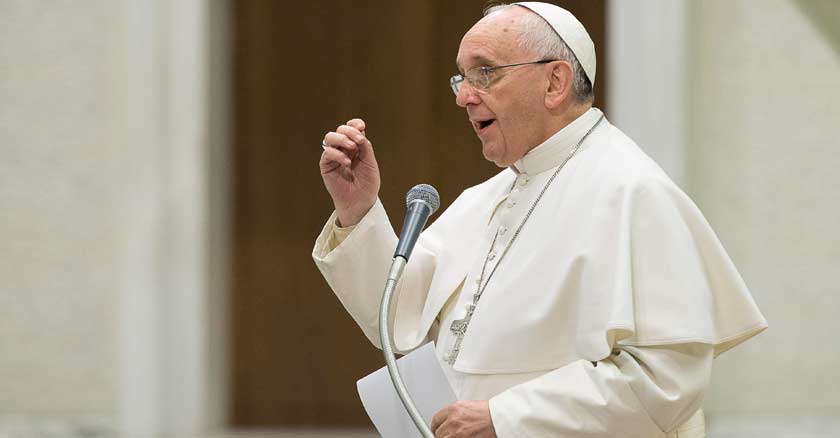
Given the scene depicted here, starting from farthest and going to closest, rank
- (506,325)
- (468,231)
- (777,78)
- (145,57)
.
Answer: (145,57)
(777,78)
(468,231)
(506,325)

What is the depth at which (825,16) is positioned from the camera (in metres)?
4.80

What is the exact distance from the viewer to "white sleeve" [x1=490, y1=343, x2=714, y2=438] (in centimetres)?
200

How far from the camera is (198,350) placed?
5.53 meters

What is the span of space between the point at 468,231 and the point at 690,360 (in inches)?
Result: 28.6

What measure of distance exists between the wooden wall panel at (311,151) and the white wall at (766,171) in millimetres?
982

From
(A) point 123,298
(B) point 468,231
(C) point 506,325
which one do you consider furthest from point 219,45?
(C) point 506,325

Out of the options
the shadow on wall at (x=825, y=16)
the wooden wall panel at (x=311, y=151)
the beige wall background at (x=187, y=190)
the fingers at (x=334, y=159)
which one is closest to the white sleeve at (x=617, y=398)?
the fingers at (x=334, y=159)

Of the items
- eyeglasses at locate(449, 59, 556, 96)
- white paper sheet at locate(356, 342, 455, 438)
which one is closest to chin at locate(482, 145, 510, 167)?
eyeglasses at locate(449, 59, 556, 96)

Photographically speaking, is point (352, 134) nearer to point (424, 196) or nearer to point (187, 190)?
point (424, 196)

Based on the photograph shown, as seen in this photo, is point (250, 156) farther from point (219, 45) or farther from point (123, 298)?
point (123, 298)

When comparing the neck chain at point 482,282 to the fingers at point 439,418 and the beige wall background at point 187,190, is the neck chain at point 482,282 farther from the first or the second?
the beige wall background at point 187,190

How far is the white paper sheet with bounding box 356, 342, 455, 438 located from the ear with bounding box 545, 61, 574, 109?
1.74 ft

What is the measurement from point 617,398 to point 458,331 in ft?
1.55

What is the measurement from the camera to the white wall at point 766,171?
5.09 meters
